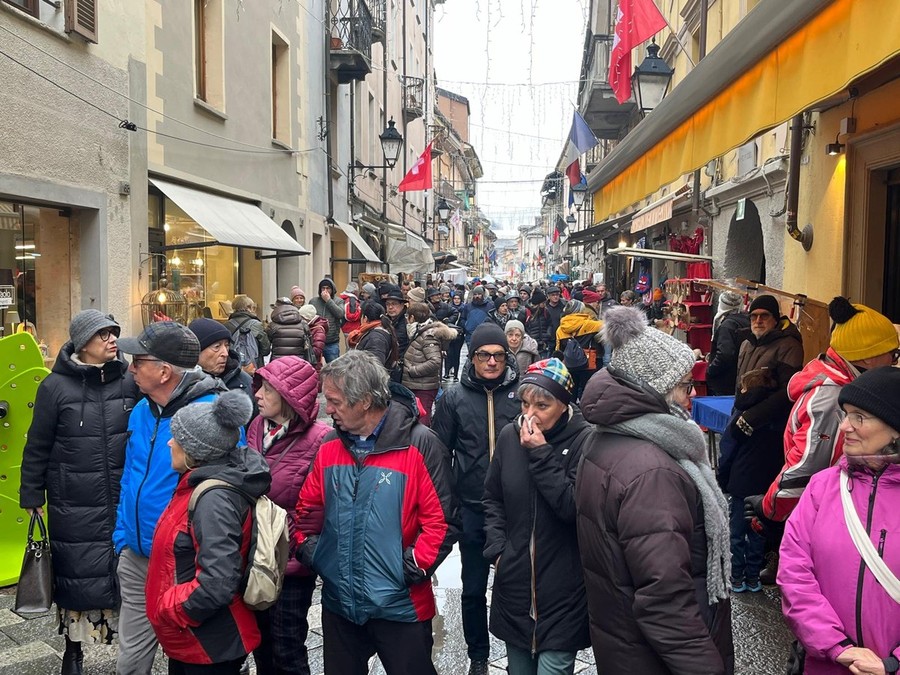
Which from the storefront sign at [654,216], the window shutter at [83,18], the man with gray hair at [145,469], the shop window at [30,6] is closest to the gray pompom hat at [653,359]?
the man with gray hair at [145,469]

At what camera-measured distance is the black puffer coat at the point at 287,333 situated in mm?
9117

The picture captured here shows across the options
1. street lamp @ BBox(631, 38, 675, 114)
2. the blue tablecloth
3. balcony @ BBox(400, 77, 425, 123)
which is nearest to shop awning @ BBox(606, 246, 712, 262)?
street lamp @ BBox(631, 38, 675, 114)

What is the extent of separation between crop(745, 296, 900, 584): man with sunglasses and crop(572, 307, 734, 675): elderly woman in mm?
1181

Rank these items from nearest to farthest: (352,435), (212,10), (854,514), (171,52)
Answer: (854,514), (352,435), (171,52), (212,10)

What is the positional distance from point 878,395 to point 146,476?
123 inches

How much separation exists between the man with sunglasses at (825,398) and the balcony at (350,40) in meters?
15.9

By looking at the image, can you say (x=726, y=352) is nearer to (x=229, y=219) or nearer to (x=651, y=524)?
(x=651, y=524)

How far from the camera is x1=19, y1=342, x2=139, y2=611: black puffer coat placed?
3811 mm

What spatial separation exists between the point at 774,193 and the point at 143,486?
8752 mm

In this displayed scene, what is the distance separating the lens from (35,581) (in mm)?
3799

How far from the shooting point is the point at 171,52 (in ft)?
32.6

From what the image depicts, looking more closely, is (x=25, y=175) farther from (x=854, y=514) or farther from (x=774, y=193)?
(x=774, y=193)

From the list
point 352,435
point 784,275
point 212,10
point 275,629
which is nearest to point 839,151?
point 784,275

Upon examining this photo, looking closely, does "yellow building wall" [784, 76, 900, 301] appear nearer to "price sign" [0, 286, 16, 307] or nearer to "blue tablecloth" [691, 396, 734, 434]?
"blue tablecloth" [691, 396, 734, 434]
